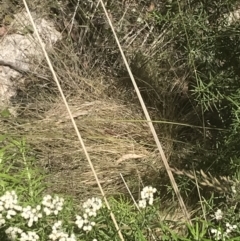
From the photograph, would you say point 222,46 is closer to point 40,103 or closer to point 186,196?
point 186,196

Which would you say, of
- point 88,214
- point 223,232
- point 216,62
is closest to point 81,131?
point 216,62

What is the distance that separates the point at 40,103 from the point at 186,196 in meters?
0.82

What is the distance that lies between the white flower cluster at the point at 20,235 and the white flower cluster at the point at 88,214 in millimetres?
131

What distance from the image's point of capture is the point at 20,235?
1.68m

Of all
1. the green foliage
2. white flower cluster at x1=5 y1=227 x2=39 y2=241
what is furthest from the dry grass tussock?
white flower cluster at x1=5 y1=227 x2=39 y2=241

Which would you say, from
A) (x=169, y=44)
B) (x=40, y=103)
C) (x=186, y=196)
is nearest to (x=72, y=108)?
(x=40, y=103)

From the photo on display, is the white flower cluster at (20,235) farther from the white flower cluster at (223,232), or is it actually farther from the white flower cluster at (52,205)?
the white flower cluster at (223,232)

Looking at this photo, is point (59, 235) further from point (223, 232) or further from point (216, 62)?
point (216, 62)

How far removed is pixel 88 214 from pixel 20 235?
22 cm

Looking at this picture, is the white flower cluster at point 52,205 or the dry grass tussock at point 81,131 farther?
the dry grass tussock at point 81,131

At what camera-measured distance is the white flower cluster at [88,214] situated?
163 centimetres

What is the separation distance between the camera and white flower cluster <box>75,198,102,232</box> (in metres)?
1.63

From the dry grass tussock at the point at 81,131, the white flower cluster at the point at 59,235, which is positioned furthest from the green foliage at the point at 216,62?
the white flower cluster at the point at 59,235

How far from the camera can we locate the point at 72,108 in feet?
8.30
